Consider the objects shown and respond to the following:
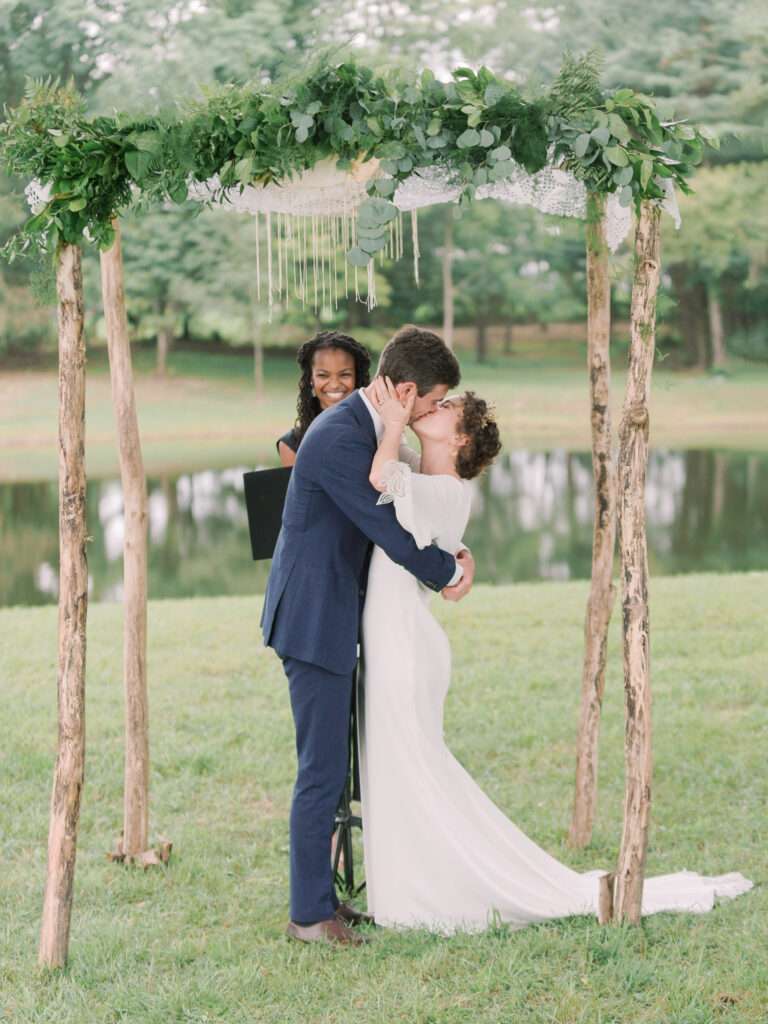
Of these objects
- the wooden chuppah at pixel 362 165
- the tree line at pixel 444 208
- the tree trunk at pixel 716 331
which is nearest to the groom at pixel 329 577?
the wooden chuppah at pixel 362 165

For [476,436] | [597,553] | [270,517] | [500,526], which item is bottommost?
[500,526]

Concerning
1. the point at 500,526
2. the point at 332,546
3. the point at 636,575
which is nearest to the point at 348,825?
the point at 332,546

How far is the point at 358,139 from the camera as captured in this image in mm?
3488

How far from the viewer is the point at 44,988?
3592 mm

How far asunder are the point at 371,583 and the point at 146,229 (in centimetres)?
2386

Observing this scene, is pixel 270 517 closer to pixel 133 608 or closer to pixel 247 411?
pixel 133 608

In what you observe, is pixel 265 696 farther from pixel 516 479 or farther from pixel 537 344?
pixel 537 344

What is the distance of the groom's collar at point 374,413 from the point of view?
12.2 ft

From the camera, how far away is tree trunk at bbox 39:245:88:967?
371 cm

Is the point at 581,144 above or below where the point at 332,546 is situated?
above

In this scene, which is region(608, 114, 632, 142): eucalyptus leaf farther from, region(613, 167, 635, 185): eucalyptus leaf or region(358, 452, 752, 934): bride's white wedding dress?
region(358, 452, 752, 934): bride's white wedding dress

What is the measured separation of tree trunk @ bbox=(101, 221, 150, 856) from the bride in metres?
1.03

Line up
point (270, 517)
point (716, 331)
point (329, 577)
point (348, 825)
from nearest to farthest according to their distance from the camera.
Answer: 1. point (329, 577)
2. point (348, 825)
3. point (270, 517)
4. point (716, 331)

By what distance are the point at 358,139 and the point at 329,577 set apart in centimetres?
120
